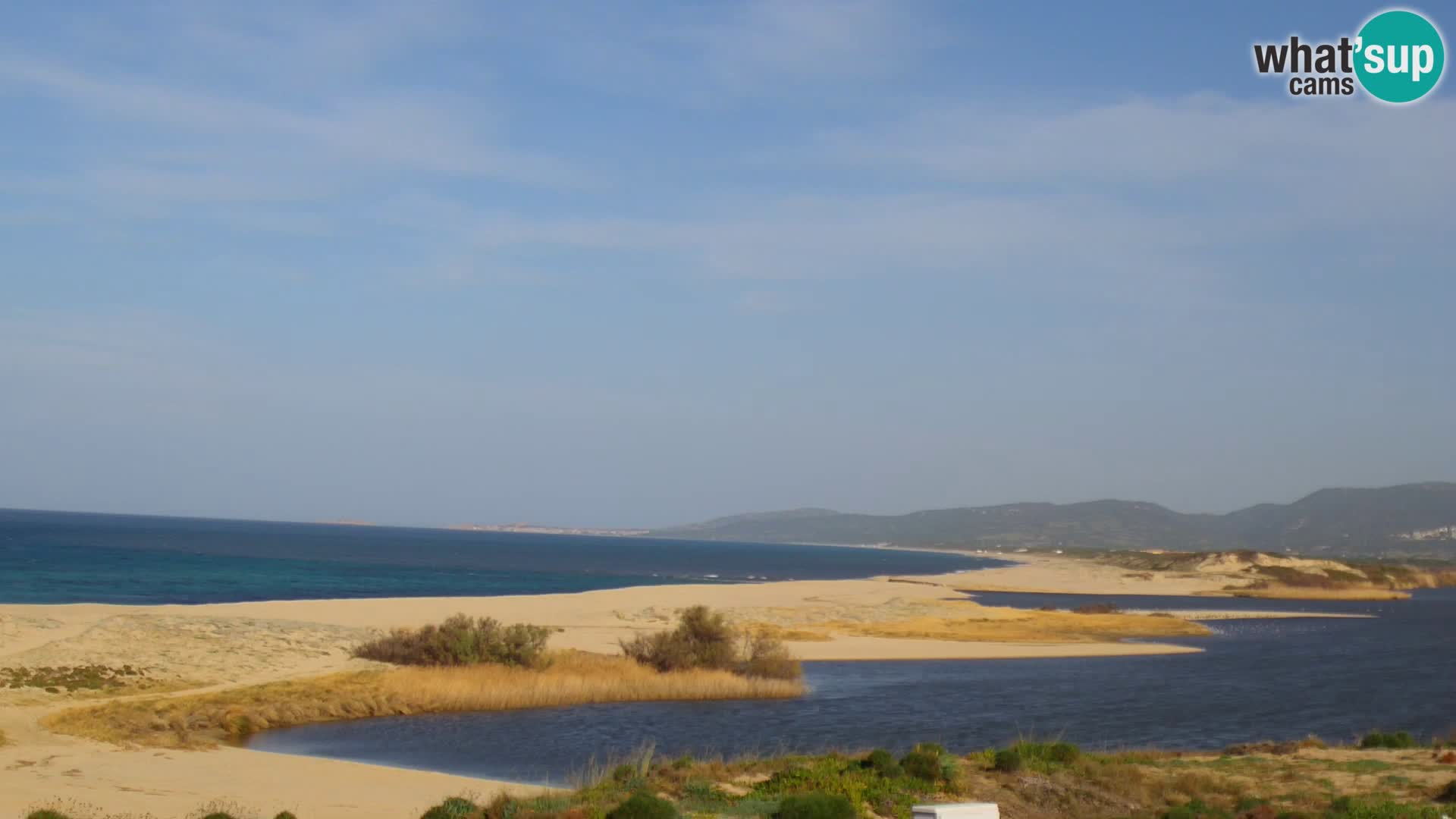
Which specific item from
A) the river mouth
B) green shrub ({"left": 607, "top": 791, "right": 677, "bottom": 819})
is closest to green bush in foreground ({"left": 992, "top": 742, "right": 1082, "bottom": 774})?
the river mouth

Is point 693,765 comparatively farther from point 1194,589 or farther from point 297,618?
point 1194,589

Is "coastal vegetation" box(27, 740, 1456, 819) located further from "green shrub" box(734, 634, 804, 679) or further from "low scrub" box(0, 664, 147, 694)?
"green shrub" box(734, 634, 804, 679)

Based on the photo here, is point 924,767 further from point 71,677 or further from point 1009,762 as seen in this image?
point 71,677

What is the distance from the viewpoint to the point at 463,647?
35.3 meters

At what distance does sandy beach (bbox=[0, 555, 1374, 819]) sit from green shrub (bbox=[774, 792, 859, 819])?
6.14 m

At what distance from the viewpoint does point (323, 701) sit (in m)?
30.3

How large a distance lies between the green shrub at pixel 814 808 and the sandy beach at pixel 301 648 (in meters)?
6.14

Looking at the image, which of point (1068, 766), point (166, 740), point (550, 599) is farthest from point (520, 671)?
point (550, 599)

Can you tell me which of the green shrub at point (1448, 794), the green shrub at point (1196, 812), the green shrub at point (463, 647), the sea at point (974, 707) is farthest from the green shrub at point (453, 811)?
the green shrub at point (463, 647)

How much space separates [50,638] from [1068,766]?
2920cm

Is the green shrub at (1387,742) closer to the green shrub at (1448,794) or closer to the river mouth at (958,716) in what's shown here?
the river mouth at (958,716)

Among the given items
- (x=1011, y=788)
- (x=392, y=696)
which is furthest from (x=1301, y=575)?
(x=1011, y=788)

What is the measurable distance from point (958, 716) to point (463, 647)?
1328cm

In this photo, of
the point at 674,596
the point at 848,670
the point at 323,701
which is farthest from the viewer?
the point at 674,596
